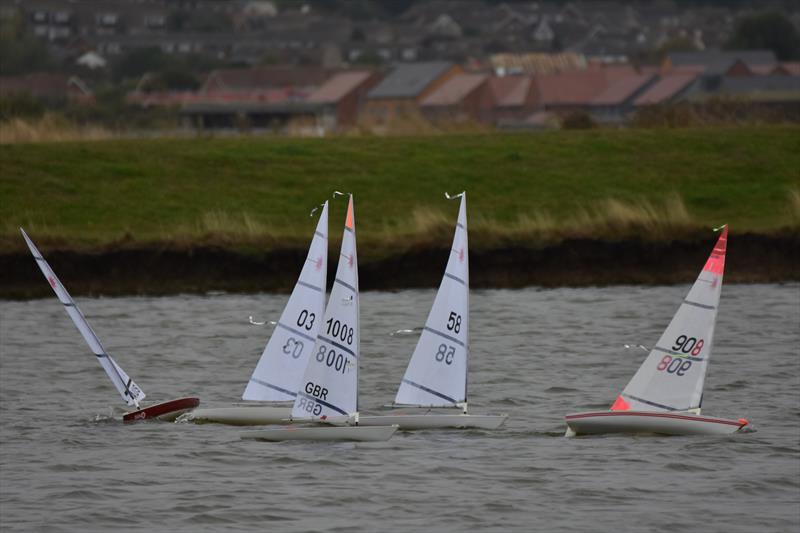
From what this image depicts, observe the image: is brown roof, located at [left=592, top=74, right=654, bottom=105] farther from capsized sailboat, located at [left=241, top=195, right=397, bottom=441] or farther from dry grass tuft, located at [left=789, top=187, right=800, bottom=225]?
capsized sailboat, located at [left=241, top=195, right=397, bottom=441]

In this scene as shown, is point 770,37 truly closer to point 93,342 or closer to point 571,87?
point 571,87

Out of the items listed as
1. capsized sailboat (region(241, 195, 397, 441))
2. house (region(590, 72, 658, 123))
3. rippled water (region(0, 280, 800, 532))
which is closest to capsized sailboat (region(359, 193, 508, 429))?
rippled water (region(0, 280, 800, 532))

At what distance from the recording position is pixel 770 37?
517 ft

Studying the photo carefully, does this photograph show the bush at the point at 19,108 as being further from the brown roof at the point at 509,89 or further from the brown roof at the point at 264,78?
the brown roof at the point at 264,78

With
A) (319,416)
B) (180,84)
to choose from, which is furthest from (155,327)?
(180,84)

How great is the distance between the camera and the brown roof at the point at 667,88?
114m

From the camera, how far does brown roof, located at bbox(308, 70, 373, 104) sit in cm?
12438

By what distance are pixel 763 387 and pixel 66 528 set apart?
42.9 feet

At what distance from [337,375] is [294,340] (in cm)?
169

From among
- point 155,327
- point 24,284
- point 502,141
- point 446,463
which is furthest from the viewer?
point 502,141

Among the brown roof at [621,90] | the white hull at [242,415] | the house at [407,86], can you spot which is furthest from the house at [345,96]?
the white hull at [242,415]

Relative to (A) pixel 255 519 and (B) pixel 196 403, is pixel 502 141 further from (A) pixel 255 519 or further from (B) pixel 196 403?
(A) pixel 255 519

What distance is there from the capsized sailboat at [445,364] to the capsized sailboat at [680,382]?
166 cm

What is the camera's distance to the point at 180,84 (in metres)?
136
